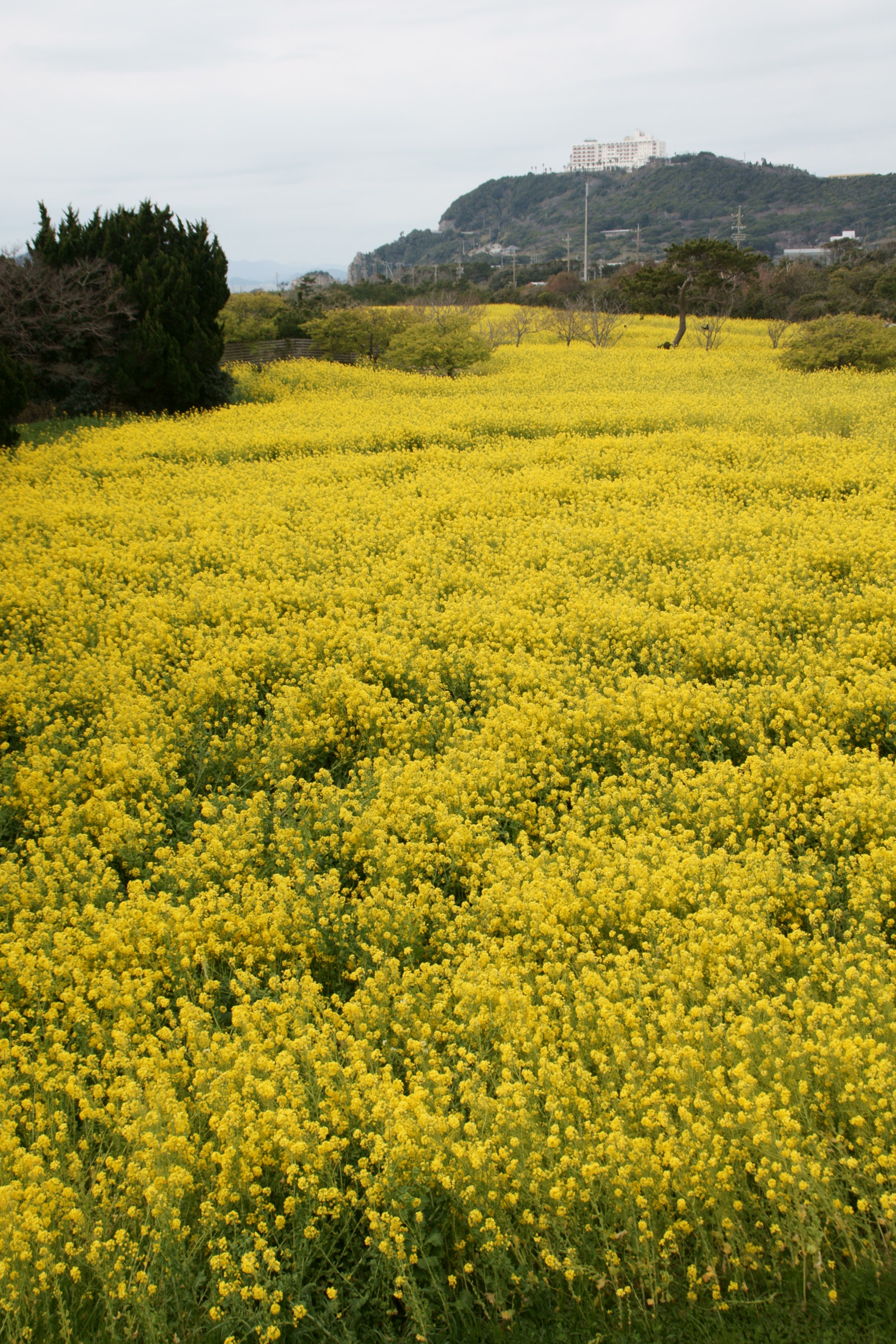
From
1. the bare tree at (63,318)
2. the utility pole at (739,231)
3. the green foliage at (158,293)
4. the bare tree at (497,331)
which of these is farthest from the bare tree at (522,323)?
the utility pole at (739,231)

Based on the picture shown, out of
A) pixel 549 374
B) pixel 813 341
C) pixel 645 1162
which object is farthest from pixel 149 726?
pixel 813 341

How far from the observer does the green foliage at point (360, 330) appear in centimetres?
2817

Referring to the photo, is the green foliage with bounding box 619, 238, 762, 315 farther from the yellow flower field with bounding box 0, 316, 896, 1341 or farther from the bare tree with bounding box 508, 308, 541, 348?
the yellow flower field with bounding box 0, 316, 896, 1341

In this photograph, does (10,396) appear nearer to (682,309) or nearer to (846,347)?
(846,347)

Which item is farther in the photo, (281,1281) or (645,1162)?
(645,1162)

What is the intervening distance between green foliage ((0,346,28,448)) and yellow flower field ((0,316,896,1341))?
23.5 feet

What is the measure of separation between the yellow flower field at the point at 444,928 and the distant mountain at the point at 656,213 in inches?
3716

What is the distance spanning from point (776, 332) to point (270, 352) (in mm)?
20643

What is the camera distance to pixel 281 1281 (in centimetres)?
244

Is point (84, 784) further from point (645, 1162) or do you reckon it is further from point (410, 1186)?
point (645, 1162)

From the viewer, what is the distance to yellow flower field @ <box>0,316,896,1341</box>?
8.45ft

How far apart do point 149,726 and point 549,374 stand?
22.5 m

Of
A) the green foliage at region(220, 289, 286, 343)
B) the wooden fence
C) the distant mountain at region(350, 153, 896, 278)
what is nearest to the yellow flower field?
the wooden fence

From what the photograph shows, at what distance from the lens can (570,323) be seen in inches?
1416
